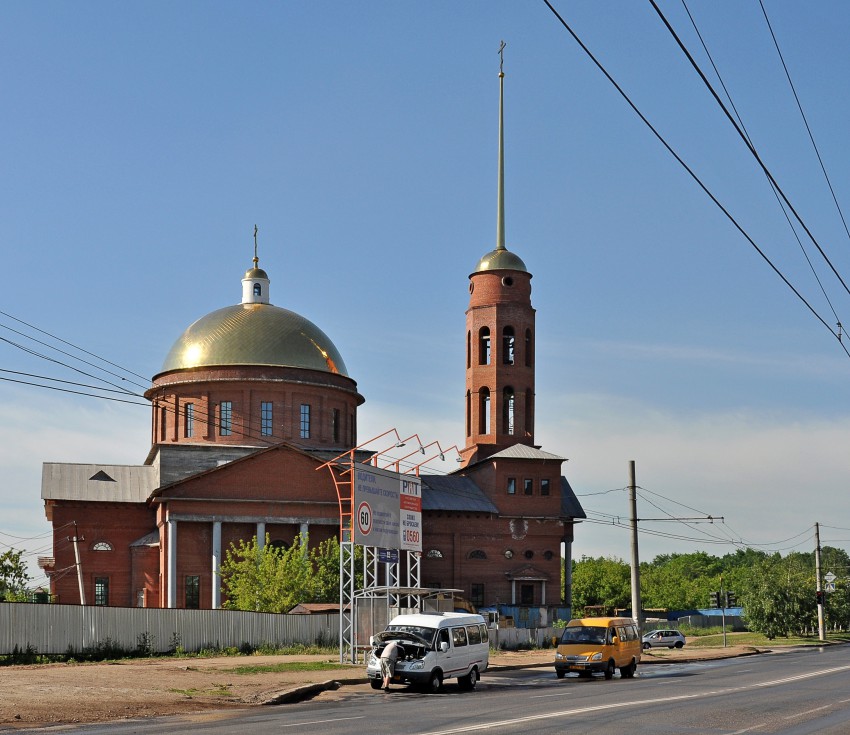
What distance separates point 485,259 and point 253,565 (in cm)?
2501

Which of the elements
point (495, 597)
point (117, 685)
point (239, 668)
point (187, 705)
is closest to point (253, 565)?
point (495, 597)

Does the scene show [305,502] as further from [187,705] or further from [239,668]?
[187,705]

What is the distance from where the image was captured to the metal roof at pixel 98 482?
61844 mm

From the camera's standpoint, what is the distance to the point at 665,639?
58.0 meters

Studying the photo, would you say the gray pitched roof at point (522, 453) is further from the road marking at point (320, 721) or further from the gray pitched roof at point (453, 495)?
the road marking at point (320, 721)

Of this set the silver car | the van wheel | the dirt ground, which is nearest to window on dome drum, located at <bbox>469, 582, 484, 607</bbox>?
the silver car

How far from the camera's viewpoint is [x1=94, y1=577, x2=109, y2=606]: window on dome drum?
198 feet

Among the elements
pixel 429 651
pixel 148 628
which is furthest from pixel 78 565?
pixel 429 651

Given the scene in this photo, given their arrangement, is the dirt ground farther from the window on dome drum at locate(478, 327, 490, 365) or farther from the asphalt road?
the window on dome drum at locate(478, 327, 490, 365)

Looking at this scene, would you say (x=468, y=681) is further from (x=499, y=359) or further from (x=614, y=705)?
(x=499, y=359)

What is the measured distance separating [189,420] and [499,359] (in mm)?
17982

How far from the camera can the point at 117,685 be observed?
2673 cm

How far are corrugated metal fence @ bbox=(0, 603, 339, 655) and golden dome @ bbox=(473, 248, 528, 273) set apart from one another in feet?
96.7

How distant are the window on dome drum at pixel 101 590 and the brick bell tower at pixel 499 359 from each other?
70.7 feet
